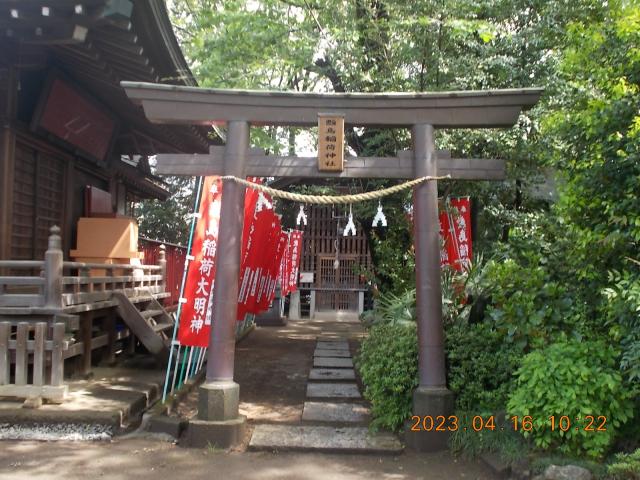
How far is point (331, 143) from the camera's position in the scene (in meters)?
5.91

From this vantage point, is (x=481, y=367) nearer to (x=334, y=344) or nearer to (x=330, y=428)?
(x=330, y=428)

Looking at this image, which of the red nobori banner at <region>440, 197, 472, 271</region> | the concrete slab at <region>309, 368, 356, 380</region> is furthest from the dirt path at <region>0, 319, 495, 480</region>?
the red nobori banner at <region>440, 197, 472, 271</region>

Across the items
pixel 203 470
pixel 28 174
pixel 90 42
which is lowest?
pixel 203 470

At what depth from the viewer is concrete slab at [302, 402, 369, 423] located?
6580 mm

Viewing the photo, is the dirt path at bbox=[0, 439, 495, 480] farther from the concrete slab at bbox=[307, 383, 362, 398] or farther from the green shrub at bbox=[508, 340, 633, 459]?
the concrete slab at bbox=[307, 383, 362, 398]

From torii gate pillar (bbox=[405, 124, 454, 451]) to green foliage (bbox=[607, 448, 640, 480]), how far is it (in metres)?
1.78

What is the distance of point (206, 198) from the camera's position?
6895 millimetres

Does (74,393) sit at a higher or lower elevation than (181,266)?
lower

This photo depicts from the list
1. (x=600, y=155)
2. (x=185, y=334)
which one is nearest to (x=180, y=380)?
(x=185, y=334)

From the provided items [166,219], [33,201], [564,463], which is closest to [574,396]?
[564,463]

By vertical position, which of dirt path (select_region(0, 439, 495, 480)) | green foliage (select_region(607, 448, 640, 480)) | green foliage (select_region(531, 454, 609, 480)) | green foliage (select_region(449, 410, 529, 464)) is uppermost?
green foliage (select_region(607, 448, 640, 480))

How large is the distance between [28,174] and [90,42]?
250cm

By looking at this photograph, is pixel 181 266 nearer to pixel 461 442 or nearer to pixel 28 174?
pixel 28 174
